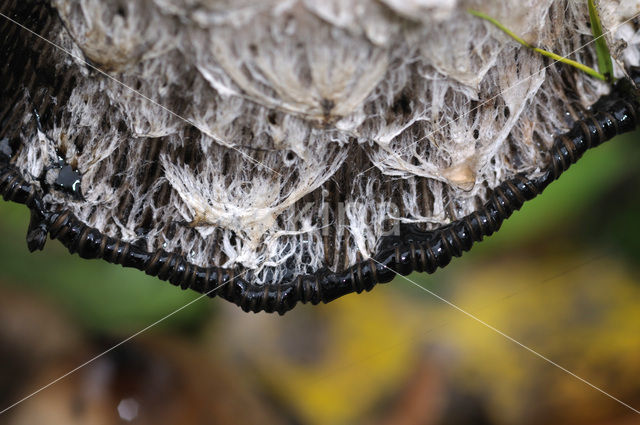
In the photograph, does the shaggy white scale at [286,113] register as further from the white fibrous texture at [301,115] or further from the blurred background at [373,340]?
the blurred background at [373,340]

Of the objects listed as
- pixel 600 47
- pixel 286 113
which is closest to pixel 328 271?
pixel 286 113

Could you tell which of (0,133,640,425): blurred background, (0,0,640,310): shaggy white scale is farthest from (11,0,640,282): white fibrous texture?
(0,133,640,425): blurred background

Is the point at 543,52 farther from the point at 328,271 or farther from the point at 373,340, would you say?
the point at 373,340

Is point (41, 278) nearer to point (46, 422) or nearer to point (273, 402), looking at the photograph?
point (46, 422)

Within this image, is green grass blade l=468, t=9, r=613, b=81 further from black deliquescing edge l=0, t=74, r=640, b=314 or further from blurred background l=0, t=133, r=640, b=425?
blurred background l=0, t=133, r=640, b=425

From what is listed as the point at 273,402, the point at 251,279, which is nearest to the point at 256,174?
the point at 251,279
